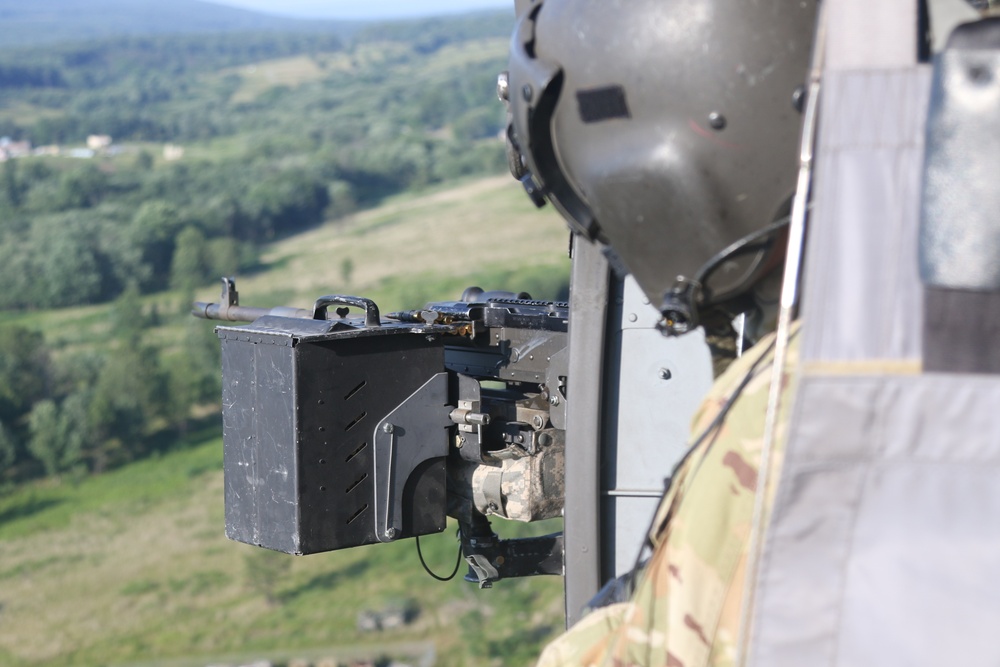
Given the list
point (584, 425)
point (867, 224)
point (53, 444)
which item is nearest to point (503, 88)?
point (584, 425)

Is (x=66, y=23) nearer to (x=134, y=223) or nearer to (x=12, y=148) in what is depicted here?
(x=12, y=148)

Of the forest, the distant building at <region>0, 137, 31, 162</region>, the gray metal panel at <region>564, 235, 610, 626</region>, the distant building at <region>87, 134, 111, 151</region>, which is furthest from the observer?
the distant building at <region>87, 134, 111, 151</region>

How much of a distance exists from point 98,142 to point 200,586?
206 feet

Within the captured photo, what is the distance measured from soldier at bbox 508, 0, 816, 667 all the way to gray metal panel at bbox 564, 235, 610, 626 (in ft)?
3.87

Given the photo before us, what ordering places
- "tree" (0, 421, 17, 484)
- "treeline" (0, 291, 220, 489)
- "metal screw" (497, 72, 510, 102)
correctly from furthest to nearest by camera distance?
"treeline" (0, 291, 220, 489), "tree" (0, 421, 17, 484), "metal screw" (497, 72, 510, 102)

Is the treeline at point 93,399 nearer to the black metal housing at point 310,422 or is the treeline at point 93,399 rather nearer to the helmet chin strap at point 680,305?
the black metal housing at point 310,422

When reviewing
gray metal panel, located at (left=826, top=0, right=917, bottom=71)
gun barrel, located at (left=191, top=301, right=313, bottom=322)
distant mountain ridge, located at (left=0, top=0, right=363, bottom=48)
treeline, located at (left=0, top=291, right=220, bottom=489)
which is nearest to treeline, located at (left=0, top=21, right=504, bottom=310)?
treeline, located at (left=0, top=291, right=220, bottom=489)

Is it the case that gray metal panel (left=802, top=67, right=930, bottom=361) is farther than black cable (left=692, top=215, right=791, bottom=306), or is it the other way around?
black cable (left=692, top=215, right=791, bottom=306)

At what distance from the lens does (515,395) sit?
4219 millimetres

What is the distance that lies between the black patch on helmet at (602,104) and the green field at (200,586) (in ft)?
52.0

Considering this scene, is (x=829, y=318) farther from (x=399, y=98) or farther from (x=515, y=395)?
(x=399, y=98)

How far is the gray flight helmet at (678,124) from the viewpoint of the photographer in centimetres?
222

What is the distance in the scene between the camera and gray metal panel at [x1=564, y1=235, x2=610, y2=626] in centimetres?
378

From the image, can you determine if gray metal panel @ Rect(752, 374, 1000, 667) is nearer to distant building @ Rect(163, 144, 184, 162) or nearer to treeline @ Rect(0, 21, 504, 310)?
treeline @ Rect(0, 21, 504, 310)
